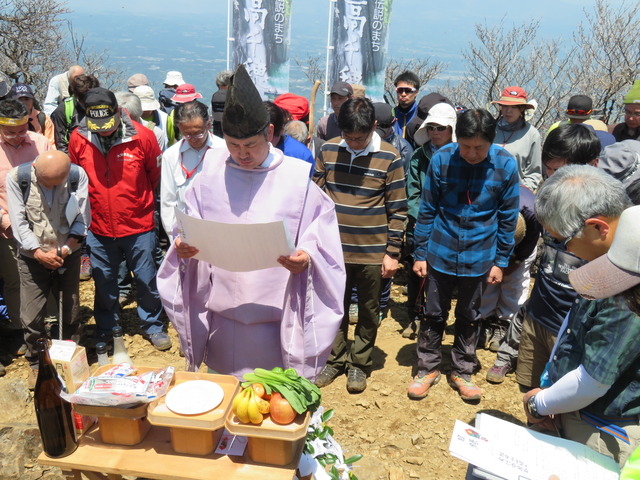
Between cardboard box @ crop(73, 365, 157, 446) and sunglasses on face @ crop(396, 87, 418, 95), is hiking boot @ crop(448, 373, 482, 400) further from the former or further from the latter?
sunglasses on face @ crop(396, 87, 418, 95)

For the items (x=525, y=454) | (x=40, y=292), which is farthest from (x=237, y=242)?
(x=40, y=292)

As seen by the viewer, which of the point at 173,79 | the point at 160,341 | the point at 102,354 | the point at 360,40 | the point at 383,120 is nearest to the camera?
the point at 102,354

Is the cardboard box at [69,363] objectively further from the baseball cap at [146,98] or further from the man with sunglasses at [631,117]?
the man with sunglasses at [631,117]

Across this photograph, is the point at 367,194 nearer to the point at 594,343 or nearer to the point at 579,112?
the point at 594,343

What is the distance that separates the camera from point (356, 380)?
4.16 meters

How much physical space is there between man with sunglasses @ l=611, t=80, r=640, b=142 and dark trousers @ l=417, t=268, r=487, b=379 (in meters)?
2.52

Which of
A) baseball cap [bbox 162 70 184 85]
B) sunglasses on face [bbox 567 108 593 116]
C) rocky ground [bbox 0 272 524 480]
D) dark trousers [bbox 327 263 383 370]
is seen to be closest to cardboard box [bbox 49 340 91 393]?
rocky ground [bbox 0 272 524 480]

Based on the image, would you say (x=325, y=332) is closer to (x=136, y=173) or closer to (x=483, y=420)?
(x=483, y=420)

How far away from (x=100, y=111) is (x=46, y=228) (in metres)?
0.94

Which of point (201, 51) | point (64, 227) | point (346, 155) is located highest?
point (346, 155)

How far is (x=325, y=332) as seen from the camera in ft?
8.07

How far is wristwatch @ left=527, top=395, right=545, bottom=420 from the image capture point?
2.17 metres

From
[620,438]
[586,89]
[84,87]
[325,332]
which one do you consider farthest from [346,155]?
[586,89]

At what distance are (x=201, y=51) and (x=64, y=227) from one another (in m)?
205
